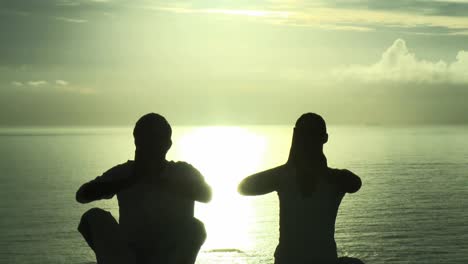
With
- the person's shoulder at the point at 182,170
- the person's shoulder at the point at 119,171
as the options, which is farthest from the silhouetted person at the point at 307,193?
the person's shoulder at the point at 119,171

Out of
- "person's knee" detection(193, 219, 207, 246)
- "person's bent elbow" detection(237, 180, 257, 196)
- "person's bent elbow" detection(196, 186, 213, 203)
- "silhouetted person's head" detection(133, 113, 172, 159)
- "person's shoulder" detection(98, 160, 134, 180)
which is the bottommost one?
"person's knee" detection(193, 219, 207, 246)

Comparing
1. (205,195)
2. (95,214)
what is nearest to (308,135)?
(205,195)

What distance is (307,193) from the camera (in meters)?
8.39

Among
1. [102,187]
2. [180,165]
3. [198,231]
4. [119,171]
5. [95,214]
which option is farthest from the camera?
[198,231]

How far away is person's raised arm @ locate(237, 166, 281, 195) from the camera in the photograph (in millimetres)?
8398

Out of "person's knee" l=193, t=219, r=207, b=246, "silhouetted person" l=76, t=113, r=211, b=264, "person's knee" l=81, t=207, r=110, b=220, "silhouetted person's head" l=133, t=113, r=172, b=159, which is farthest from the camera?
"person's knee" l=193, t=219, r=207, b=246

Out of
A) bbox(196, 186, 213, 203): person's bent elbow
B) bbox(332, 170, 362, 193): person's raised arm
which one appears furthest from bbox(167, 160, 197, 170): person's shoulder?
bbox(332, 170, 362, 193): person's raised arm

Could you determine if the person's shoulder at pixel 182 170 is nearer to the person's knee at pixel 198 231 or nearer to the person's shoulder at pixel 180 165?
the person's shoulder at pixel 180 165

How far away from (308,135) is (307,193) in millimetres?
739

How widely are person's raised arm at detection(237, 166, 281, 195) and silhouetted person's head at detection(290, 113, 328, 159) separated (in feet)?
1.13

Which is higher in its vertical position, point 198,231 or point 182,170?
point 182,170

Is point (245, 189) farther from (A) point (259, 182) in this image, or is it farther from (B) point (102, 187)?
(B) point (102, 187)

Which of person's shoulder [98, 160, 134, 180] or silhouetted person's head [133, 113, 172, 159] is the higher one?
silhouetted person's head [133, 113, 172, 159]

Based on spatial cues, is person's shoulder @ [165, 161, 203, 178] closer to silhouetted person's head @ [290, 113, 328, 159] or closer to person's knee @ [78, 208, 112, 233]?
person's knee @ [78, 208, 112, 233]
